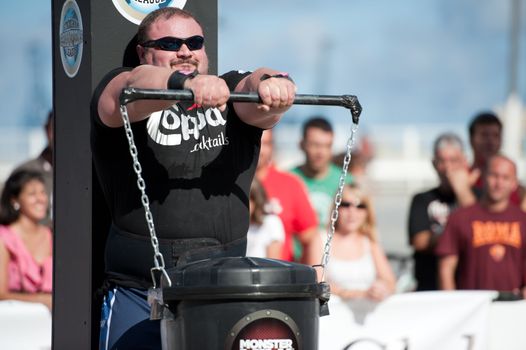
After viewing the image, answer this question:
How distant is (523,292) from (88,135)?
172 inches

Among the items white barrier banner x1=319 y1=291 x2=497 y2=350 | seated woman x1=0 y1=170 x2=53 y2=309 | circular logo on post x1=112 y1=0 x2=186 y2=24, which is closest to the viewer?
circular logo on post x1=112 y1=0 x2=186 y2=24

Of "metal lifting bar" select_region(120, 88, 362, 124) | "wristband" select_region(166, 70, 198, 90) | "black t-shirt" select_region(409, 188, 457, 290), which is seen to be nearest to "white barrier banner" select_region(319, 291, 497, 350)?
"black t-shirt" select_region(409, 188, 457, 290)

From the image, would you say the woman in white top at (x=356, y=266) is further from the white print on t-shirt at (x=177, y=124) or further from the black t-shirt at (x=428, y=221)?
the white print on t-shirt at (x=177, y=124)

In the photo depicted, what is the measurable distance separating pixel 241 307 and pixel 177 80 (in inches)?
29.2

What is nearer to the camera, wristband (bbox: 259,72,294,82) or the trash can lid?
the trash can lid

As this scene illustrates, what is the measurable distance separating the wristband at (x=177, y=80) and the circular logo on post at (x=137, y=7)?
850mm

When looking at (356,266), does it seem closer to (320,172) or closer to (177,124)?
(320,172)

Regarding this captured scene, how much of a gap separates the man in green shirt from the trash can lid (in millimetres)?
4466

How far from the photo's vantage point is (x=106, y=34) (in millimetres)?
4051

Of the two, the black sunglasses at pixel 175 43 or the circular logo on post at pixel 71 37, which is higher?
the circular logo on post at pixel 71 37

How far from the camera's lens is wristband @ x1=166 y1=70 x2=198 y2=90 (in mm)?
3260

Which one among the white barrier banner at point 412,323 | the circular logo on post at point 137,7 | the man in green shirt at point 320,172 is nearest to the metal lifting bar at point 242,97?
the circular logo on post at point 137,7

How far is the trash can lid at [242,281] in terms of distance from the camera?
3150mm

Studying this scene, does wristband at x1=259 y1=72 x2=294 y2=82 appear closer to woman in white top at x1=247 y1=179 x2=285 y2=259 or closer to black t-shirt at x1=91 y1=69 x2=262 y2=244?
black t-shirt at x1=91 y1=69 x2=262 y2=244
